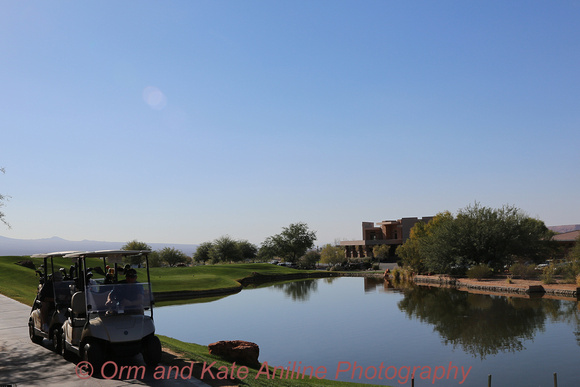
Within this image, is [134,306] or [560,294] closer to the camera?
[134,306]

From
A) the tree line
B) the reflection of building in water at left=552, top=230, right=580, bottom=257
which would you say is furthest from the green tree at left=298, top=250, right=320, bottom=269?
the reflection of building in water at left=552, top=230, right=580, bottom=257

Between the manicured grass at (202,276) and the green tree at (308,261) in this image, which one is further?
the green tree at (308,261)

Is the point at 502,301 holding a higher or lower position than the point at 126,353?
lower

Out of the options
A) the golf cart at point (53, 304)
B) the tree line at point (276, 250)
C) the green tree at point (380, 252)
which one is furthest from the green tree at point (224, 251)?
the golf cart at point (53, 304)

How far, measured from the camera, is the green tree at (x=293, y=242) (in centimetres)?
9062

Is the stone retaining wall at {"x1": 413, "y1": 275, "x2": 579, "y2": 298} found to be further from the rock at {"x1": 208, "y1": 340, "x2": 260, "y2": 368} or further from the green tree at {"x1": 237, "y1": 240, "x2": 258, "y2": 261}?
the green tree at {"x1": 237, "y1": 240, "x2": 258, "y2": 261}

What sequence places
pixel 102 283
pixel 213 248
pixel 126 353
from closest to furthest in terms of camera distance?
pixel 126 353, pixel 102 283, pixel 213 248

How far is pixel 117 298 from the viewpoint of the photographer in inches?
402

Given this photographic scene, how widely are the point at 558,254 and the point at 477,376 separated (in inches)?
2399

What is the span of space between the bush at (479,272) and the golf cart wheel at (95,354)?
42871 millimetres

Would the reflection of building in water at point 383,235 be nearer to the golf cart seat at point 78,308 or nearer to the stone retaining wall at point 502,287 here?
the stone retaining wall at point 502,287

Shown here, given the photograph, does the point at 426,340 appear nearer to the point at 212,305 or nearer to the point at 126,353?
the point at 126,353

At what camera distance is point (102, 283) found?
36.2 feet

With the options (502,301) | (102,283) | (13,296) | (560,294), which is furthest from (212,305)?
(560,294)
